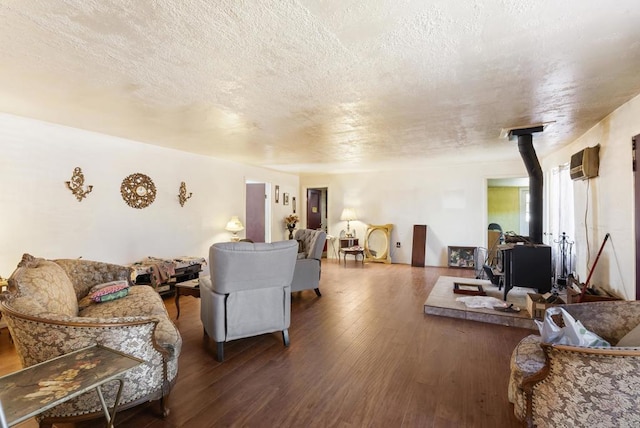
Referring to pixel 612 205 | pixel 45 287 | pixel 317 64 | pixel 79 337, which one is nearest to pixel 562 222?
pixel 612 205

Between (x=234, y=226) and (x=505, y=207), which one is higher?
(x=505, y=207)

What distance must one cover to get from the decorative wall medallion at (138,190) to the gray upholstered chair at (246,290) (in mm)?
2343

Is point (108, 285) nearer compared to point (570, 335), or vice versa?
point (570, 335)

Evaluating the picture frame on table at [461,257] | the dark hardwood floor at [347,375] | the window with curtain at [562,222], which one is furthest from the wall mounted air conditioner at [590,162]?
the picture frame on table at [461,257]

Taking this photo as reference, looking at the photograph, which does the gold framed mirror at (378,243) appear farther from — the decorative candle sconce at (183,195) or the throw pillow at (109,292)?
the throw pillow at (109,292)

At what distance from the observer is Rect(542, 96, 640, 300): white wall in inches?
109

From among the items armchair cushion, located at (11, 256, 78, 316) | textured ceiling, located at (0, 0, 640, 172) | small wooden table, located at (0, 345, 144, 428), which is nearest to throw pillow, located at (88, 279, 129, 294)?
armchair cushion, located at (11, 256, 78, 316)

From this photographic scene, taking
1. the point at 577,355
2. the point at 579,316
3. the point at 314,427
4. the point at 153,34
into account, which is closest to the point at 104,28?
the point at 153,34

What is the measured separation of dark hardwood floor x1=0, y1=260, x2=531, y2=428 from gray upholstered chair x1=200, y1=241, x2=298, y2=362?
0.77 feet

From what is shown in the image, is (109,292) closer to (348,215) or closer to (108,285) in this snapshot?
Answer: (108,285)

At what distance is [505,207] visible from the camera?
8953 millimetres

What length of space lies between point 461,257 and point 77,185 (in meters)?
7.09

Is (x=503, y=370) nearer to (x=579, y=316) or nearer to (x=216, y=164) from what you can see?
(x=579, y=316)

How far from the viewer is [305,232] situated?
17.1ft
